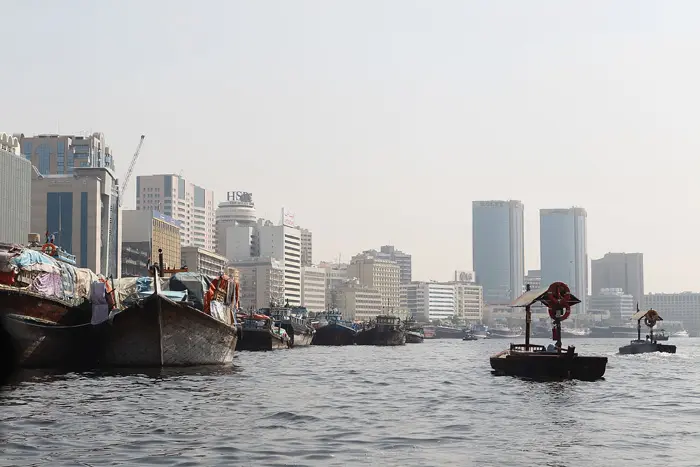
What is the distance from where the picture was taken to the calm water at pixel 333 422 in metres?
26.2

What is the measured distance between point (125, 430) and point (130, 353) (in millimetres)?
24962

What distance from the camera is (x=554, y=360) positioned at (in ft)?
181

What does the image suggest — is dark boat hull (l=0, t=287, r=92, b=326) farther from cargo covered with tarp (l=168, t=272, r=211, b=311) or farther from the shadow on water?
cargo covered with tarp (l=168, t=272, r=211, b=311)

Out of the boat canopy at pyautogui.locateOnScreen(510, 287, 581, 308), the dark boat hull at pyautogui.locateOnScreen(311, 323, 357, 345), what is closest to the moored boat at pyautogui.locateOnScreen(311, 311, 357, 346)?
the dark boat hull at pyautogui.locateOnScreen(311, 323, 357, 345)

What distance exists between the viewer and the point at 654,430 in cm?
3366

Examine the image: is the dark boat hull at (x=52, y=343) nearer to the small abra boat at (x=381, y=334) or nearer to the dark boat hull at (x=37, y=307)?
the dark boat hull at (x=37, y=307)

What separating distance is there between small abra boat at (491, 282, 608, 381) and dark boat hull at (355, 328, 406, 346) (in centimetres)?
10926

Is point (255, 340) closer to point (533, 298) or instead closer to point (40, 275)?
point (533, 298)

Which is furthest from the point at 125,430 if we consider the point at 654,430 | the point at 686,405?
the point at 686,405

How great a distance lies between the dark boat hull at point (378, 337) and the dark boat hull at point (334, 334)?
8.14 ft

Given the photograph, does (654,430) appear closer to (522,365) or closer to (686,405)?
(686,405)

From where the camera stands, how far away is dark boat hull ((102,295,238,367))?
53.3 meters

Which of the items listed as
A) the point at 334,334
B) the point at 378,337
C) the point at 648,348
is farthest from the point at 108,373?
the point at 378,337

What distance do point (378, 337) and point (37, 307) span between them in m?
120
